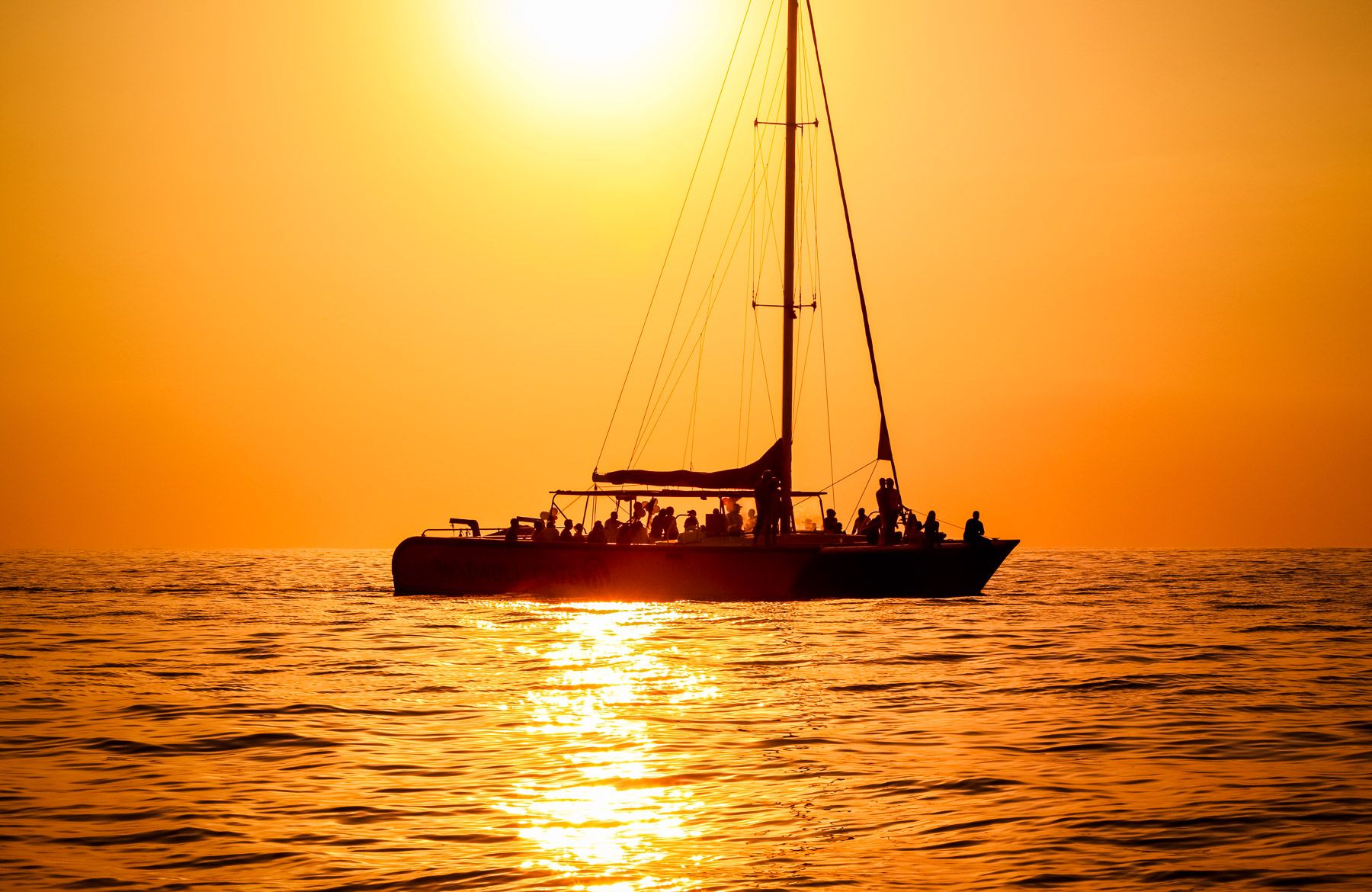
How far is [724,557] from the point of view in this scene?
3569cm

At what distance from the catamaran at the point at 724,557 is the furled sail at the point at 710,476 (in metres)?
0.03

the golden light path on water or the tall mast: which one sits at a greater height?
the tall mast

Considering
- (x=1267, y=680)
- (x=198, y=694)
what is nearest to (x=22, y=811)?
(x=198, y=694)

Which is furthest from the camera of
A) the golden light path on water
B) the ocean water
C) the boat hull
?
the boat hull

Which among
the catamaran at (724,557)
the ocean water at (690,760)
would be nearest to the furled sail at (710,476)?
the catamaran at (724,557)

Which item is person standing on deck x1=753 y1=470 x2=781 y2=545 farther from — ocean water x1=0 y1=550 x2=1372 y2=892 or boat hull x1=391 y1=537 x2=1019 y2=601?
ocean water x1=0 y1=550 x2=1372 y2=892

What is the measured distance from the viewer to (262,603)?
43938mm

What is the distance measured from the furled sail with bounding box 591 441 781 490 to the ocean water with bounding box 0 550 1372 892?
35.1ft

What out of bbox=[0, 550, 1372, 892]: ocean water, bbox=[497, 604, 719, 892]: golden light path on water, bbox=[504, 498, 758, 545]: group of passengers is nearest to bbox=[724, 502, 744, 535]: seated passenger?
bbox=[504, 498, 758, 545]: group of passengers

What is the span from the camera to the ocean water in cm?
963

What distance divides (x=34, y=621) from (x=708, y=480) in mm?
16888

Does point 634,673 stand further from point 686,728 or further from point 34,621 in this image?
point 34,621

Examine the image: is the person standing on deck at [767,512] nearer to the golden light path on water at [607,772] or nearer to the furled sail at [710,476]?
the furled sail at [710,476]

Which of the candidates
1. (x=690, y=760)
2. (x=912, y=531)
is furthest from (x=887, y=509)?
(x=690, y=760)
